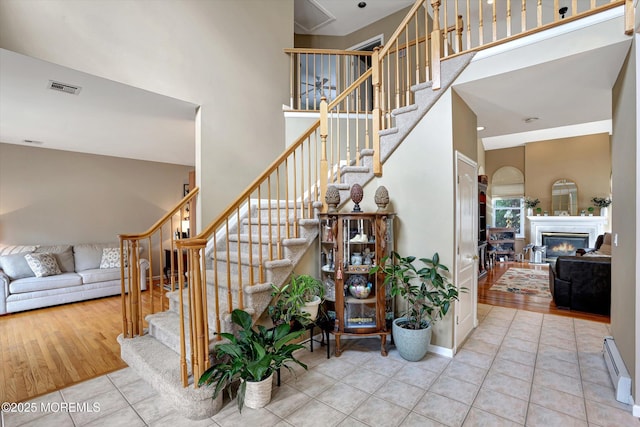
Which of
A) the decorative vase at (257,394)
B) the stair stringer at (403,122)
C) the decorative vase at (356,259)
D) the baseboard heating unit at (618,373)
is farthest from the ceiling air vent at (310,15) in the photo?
the baseboard heating unit at (618,373)

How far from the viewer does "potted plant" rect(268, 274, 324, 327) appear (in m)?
2.51

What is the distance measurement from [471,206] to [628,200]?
4.49 ft

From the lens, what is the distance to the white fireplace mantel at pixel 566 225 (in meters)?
7.60

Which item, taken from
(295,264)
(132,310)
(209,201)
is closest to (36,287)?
(132,310)

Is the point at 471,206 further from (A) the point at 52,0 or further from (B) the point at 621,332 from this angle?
(A) the point at 52,0

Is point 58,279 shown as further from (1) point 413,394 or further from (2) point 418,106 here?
(2) point 418,106

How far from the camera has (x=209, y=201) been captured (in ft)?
11.5

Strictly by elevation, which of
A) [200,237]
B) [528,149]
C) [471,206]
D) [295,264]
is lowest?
[295,264]

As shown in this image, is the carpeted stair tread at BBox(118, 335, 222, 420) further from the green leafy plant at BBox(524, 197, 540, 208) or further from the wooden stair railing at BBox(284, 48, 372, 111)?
the green leafy plant at BBox(524, 197, 540, 208)

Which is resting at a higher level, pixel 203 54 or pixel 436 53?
pixel 203 54

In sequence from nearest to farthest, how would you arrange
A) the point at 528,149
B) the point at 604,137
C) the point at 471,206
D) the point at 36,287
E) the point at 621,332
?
the point at 621,332 → the point at 471,206 → the point at 36,287 → the point at 604,137 → the point at 528,149

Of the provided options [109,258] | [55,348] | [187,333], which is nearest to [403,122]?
[187,333]

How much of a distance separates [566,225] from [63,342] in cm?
1072

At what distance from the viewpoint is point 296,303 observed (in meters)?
2.50
